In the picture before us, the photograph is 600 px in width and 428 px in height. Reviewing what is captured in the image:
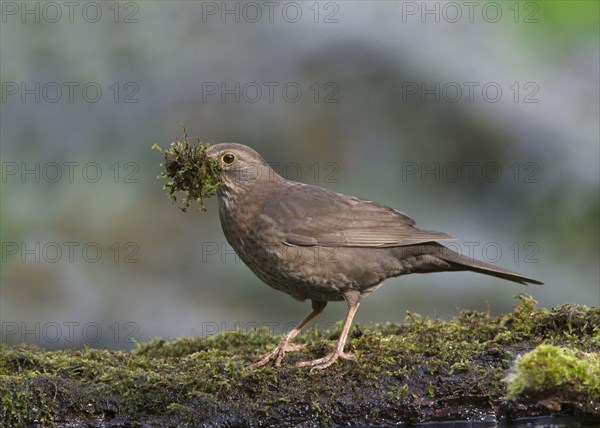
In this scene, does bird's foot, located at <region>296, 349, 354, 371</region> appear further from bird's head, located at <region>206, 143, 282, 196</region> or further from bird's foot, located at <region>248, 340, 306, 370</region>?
bird's head, located at <region>206, 143, 282, 196</region>

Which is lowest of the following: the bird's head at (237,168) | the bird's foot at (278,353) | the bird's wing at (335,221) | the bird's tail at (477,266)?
the bird's foot at (278,353)

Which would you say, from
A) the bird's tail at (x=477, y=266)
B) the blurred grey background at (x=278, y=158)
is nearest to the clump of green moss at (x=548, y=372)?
the bird's tail at (x=477, y=266)

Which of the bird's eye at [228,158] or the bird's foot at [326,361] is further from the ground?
the bird's eye at [228,158]

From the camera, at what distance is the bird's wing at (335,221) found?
611 centimetres

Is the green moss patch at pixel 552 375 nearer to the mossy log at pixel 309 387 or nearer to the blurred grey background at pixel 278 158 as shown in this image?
the mossy log at pixel 309 387

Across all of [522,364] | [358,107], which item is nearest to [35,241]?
[358,107]

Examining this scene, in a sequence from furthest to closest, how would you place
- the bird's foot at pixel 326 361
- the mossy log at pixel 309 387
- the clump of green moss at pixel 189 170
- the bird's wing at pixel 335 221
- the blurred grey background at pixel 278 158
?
1. the blurred grey background at pixel 278 158
2. the bird's wing at pixel 335 221
3. the clump of green moss at pixel 189 170
4. the bird's foot at pixel 326 361
5. the mossy log at pixel 309 387

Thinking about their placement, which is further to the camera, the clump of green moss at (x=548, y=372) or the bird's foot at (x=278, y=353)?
the bird's foot at (x=278, y=353)

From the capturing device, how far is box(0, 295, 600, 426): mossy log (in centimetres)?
486

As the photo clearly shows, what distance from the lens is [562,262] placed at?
9609 mm

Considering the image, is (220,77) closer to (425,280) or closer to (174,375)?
(425,280)

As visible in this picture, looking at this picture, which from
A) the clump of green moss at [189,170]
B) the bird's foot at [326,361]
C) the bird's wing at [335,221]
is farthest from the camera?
the bird's wing at [335,221]

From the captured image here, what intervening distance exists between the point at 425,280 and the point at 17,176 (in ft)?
15.5

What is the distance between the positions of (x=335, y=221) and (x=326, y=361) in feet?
4.05
